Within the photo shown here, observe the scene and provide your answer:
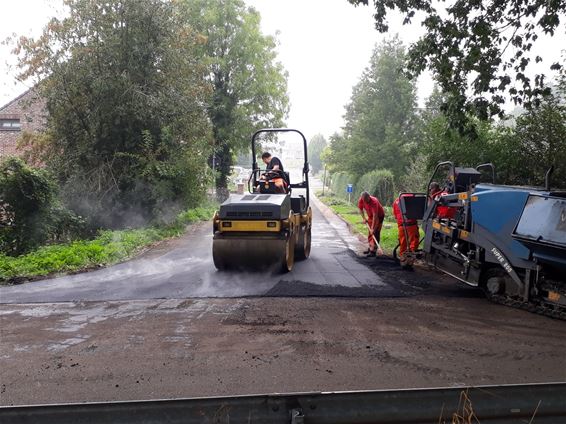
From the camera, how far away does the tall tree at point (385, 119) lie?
2914 centimetres

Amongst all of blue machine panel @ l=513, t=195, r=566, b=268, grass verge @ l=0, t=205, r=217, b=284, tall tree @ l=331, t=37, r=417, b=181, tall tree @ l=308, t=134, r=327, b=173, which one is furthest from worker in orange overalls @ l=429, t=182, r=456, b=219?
tall tree @ l=308, t=134, r=327, b=173

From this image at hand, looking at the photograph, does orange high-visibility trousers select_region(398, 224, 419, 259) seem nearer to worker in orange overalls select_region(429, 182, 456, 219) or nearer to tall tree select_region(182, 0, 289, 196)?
worker in orange overalls select_region(429, 182, 456, 219)

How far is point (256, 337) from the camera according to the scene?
565 cm

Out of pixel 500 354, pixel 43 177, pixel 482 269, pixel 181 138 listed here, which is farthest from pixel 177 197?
pixel 500 354

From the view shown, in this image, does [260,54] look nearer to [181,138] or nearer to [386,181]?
[386,181]

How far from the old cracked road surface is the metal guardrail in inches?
64.5

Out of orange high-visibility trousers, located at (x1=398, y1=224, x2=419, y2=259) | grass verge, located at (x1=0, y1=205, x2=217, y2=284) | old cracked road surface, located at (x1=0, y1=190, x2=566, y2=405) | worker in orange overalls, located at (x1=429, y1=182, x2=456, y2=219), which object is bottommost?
grass verge, located at (x1=0, y1=205, x2=217, y2=284)

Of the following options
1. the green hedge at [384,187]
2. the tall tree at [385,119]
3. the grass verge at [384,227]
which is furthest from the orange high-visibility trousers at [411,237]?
the tall tree at [385,119]

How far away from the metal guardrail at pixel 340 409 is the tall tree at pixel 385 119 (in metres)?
26.6

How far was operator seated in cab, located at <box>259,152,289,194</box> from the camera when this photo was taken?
9.98 meters

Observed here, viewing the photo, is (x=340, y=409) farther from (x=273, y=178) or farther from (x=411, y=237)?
(x=411, y=237)

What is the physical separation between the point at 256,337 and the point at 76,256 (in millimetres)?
6524

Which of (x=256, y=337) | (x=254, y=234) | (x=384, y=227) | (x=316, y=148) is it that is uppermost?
(x=316, y=148)

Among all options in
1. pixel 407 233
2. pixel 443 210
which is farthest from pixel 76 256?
pixel 443 210
